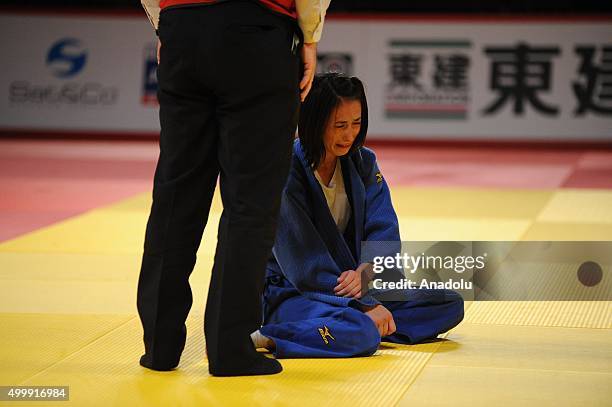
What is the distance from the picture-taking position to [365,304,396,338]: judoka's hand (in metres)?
4.07

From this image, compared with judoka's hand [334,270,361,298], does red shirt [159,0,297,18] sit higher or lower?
higher

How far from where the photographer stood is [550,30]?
15094 millimetres

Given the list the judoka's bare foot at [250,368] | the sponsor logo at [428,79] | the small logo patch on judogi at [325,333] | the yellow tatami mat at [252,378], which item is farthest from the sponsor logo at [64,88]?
the judoka's bare foot at [250,368]

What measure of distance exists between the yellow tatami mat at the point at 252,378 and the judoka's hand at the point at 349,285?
257mm

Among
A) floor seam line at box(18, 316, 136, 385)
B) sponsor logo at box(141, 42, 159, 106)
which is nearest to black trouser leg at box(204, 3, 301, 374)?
floor seam line at box(18, 316, 136, 385)

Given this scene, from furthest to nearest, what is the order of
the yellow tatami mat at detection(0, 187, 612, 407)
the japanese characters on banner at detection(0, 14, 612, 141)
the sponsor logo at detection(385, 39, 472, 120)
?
the sponsor logo at detection(385, 39, 472, 120) < the japanese characters on banner at detection(0, 14, 612, 141) < the yellow tatami mat at detection(0, 187, 612, 407)

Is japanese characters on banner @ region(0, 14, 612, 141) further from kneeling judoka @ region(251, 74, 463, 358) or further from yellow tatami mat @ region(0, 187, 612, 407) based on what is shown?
kneeling judoka @ region(251, 74, 463, 358)

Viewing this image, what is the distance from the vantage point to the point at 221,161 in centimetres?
359

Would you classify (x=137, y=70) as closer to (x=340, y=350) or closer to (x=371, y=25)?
(x=371, y=25)

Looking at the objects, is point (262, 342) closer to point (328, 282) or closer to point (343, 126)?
point (328, 282)

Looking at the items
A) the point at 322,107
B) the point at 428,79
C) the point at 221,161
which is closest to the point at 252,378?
the point at 221,161

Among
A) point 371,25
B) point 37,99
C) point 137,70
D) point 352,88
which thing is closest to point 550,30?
point 371,25

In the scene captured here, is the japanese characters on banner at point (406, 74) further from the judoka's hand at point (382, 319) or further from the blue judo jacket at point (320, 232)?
the judoka's hand at point (382, 319)

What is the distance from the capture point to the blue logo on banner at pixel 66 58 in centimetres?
→ 1575
